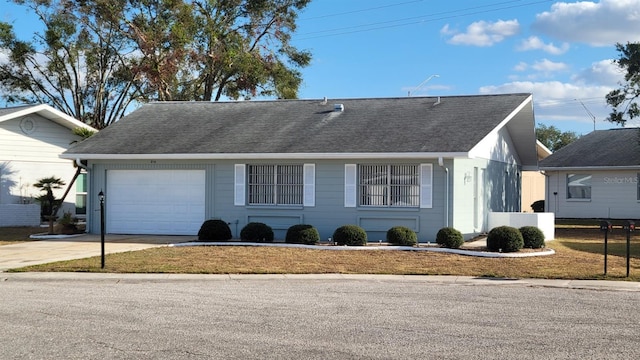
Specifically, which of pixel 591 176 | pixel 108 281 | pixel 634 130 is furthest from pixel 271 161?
pixel 634 130

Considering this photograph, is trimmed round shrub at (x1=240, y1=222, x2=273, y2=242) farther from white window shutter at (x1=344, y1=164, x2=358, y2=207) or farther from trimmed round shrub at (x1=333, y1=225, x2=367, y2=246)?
white window shutter at (x1=344, y1=164, x2=358, y2=207)

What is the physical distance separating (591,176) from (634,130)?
4.10 m

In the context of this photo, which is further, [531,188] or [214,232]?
[531,188]

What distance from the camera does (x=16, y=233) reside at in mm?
22844

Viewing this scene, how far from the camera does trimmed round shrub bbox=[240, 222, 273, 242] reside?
18719 millimetres

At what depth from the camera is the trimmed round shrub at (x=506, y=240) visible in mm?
16438

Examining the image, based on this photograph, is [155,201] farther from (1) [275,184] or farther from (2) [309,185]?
(2) [309,185]

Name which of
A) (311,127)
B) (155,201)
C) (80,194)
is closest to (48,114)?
(80,194)

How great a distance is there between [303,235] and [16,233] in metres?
10.5

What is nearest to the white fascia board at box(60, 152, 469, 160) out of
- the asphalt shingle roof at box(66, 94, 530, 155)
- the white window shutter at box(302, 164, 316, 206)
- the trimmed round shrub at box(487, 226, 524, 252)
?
the asphalt shingle roof at box(66, 94, 530, 155)

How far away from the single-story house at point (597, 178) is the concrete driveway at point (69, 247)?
18697mm

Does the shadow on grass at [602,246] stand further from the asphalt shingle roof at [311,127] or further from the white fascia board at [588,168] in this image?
the white fascia board at [588,168]

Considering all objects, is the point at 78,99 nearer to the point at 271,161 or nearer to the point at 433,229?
the point at 271,161

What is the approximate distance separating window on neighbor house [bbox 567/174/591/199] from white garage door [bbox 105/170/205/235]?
18653 millimetres
